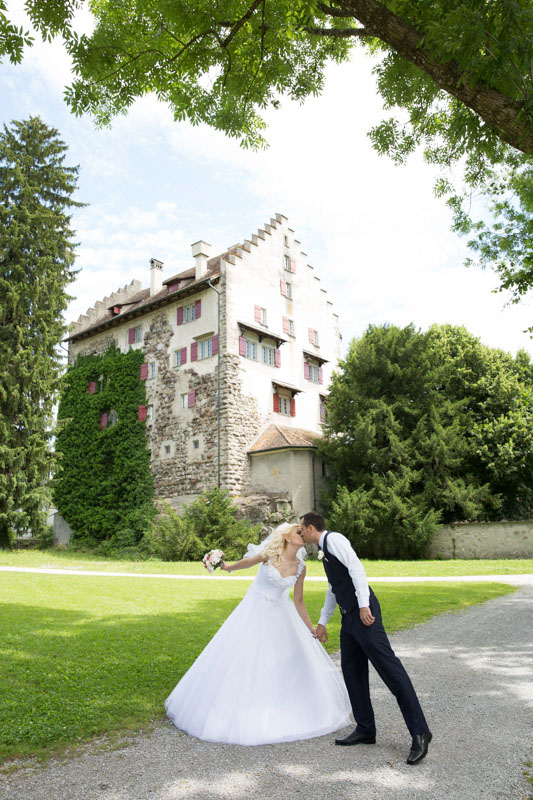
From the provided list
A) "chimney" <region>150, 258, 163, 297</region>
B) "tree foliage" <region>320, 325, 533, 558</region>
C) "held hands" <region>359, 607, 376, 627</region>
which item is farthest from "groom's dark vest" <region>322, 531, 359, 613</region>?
"chimney" <region>150, 258, 163, 297</region>

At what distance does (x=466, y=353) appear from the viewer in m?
31.6

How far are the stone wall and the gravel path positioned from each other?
21337mm

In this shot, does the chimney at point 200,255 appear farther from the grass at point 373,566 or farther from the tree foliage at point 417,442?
the grass at point 373,566

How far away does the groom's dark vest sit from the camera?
15.6ft

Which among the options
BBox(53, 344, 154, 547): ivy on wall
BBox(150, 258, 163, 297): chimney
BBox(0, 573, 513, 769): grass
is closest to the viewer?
BBox(0, 573, 513, 769): grass

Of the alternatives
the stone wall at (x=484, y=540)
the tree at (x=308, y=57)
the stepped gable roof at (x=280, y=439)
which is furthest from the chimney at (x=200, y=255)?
the tree at (x=308, y=57)

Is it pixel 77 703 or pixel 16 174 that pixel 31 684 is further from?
pixel 16 174

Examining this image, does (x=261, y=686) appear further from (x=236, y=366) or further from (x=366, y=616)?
(x=236, y=366)

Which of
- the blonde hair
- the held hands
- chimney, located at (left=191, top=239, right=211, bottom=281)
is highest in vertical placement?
chimney, located at (left=191, top=239, right=211, bottom=281)

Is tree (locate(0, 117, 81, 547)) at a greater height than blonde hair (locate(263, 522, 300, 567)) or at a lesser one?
greater

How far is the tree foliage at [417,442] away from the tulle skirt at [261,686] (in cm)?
2001

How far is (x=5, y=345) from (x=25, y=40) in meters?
23.0

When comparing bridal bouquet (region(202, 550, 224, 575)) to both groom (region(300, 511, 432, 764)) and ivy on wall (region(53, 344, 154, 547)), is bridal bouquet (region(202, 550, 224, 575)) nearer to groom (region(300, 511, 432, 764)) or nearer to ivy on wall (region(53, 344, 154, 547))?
groom (region(300, 511, 432, 764))

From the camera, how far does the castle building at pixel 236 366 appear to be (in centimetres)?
2859
